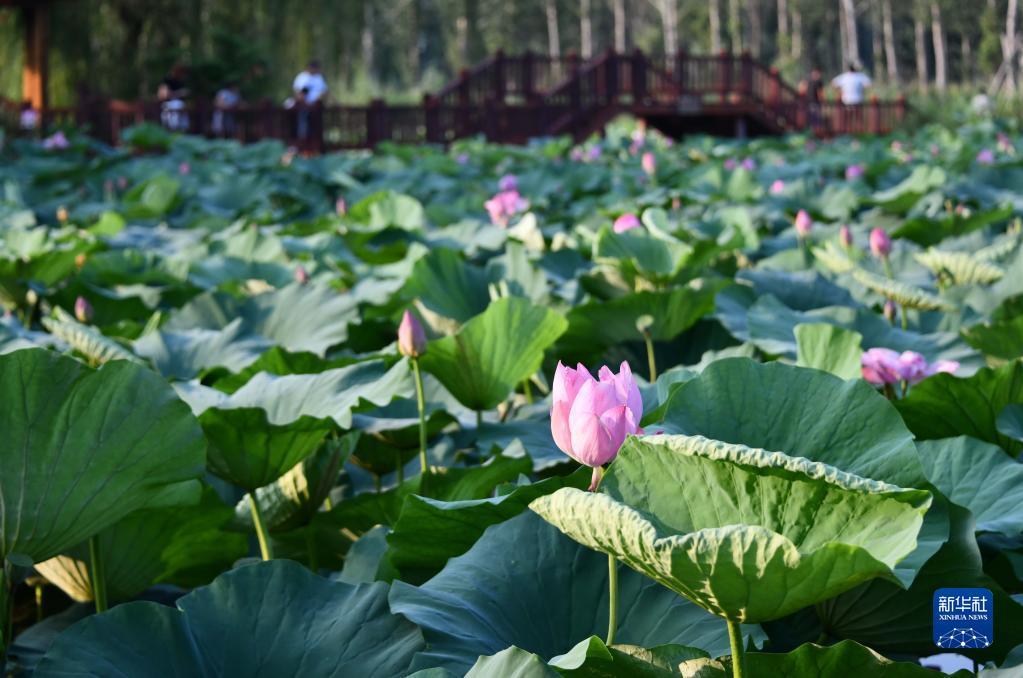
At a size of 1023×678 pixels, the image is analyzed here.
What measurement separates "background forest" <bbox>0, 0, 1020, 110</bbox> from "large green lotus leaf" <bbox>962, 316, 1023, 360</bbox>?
44.7ft

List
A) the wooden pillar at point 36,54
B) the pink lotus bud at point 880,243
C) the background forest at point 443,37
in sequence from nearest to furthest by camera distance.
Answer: the pink lotus bud at point 880,243 → the wooden pillar at point 36,54 → the background forest at point 443,37

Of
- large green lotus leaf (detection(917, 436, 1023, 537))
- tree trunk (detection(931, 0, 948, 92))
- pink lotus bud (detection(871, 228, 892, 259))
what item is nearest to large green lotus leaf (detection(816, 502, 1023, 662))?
large green lotus leaf (detection(917, 436, 1023, 537))

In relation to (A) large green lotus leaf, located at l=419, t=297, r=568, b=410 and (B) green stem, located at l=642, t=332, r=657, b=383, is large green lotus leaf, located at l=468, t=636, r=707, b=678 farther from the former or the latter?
(B) green stem, located at l=642, t=332, r=657, b=383

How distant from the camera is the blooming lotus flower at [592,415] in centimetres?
81

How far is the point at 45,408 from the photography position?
1.00 metres

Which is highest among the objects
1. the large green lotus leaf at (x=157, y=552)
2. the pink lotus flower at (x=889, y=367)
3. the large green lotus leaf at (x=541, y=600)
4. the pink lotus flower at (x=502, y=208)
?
the pink lotus flower at (x=502, y=208)

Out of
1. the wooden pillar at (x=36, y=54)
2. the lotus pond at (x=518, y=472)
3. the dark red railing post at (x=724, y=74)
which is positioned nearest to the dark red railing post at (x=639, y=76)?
the dark red railing post at (x=724, y=74)

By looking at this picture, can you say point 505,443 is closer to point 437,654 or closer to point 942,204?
point 437,654

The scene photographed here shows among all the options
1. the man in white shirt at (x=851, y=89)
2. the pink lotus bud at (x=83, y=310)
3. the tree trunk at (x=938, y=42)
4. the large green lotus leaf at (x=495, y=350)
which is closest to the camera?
the large green lotus leaf at (x=495, y=350)

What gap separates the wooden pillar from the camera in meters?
14.0

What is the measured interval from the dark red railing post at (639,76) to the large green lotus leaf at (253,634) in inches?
648

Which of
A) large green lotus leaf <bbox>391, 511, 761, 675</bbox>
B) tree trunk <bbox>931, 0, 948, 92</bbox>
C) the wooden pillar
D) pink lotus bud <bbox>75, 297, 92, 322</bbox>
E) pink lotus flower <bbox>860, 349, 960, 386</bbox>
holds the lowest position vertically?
large green lotus leaf <bbox>391, 511, 761, 675</bbox>

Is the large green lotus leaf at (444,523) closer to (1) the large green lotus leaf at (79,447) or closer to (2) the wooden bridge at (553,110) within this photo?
(1) the large green lotus leaf at (79,447)

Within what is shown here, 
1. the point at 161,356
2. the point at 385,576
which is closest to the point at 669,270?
the point at 161,356
